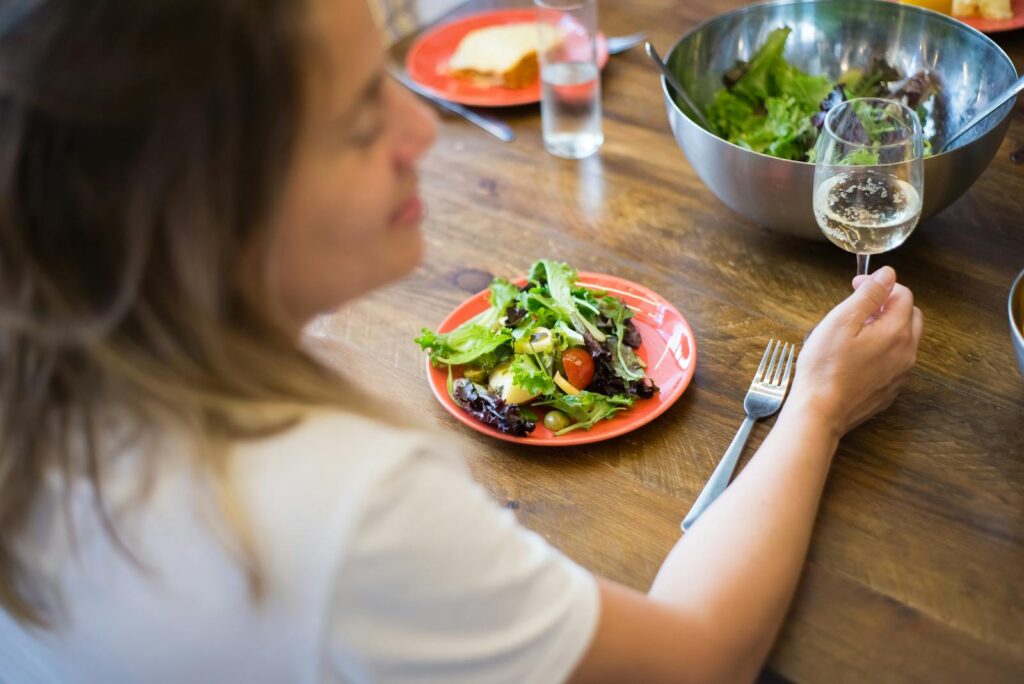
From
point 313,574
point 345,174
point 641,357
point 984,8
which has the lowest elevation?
point 641,357

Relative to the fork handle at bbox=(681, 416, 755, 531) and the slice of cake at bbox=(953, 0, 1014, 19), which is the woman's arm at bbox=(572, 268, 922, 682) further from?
the slice of cake at bbox=(953, 0, 1014, 19)

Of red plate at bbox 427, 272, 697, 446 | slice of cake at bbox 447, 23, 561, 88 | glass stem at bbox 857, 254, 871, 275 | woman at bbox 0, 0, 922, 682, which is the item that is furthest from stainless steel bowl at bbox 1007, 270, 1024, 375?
slice of cake at bbox 447, 23, 561, 88

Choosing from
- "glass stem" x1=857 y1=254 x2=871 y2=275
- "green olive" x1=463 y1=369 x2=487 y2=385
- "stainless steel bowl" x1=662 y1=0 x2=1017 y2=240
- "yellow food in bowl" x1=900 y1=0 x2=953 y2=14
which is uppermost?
"stainless steel bowl" x1=662 y1=0 x2=1017 y2=240

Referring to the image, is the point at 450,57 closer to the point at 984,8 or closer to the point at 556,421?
the point at 984,8

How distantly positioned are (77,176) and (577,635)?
0.45m

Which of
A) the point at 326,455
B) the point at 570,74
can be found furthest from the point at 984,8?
the point at 326,455

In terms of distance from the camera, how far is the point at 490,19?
2.09 m

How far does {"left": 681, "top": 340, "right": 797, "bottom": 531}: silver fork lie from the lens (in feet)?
Result: 3.37

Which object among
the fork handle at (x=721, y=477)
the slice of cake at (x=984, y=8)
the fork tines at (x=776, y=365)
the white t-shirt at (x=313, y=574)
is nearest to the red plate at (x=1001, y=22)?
the slice of cake at (x=984, y=8)

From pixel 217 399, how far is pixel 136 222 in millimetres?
128

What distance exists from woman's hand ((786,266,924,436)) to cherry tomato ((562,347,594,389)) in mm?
232

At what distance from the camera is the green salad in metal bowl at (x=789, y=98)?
1.40m

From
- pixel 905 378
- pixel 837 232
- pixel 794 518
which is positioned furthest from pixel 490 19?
pixel 794 518

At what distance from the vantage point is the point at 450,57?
198 cm
